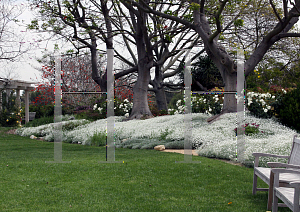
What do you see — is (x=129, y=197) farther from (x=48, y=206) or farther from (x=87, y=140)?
(x=87, y=140)

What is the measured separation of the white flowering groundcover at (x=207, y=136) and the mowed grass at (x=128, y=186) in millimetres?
877

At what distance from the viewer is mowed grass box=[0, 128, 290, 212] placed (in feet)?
11.5

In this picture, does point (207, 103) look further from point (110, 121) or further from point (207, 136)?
point (110, 121)

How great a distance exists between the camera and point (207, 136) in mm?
7820

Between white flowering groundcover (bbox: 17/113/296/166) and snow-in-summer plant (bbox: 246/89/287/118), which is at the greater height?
snow-in-summer plant (bbox: 246/89/287/118)

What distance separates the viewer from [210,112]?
11516mm

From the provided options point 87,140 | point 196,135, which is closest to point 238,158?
point 196,135

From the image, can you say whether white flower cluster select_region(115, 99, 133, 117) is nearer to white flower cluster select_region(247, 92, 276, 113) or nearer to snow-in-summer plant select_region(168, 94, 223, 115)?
snow-in-summer plant select_region(168, 94, 223, 115)

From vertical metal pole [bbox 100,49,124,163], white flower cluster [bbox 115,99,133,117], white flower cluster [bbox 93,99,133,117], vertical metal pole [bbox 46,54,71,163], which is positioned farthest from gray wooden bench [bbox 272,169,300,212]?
white flower cluster [bbox 115,99,133,117]

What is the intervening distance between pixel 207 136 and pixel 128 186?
4065mm

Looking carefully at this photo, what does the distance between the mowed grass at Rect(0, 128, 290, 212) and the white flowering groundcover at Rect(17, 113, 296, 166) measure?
88 centimetres

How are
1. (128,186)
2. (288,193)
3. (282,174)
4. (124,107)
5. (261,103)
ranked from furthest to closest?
1. (124,107)
2. (261,103)
3. (128,186)
4. (282,174)
5. (288,193)

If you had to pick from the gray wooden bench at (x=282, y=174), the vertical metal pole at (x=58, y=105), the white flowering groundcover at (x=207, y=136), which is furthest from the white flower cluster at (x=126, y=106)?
the gray wooden bench at (x=282, y=174)

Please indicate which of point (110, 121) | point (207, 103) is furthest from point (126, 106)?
point (110, 121)
